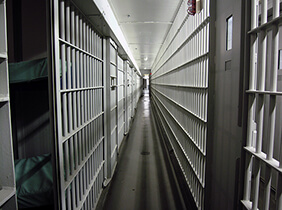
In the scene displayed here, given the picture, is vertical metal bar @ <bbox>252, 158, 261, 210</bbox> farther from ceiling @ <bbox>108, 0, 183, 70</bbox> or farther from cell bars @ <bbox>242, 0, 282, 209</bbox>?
ceiling @ <bbox>108, 0, 183, 70</bbox>

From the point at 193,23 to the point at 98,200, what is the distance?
2774 millimetres

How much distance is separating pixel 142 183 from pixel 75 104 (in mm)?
2015

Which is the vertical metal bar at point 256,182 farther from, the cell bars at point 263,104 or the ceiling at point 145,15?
the ceiling at point 145,15

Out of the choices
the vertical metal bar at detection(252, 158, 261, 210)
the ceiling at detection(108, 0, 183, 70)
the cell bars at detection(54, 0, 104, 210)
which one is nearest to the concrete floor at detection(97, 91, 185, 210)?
the cell bars at detection(54, 0, 104, 210)

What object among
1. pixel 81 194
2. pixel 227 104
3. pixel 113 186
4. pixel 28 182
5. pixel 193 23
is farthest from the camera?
pixel 113 186

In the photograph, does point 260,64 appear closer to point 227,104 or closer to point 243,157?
point 227,104

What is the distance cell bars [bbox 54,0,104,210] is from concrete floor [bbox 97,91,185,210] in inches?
15.8

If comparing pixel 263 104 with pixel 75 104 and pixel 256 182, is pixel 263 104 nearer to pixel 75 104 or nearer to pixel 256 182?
pixel 256 182

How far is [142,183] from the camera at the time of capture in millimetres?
2984

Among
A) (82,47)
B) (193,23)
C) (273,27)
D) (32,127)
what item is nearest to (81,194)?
(32,127)

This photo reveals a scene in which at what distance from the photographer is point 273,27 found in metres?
0.89

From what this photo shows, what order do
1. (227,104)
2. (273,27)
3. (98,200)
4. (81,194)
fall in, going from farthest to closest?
(98,200), (81,194), (227,104), (273,27)

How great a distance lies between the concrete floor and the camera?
8.06 feet

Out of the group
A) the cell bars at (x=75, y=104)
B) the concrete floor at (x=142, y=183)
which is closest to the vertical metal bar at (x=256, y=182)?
the cell bars at (x=75, y=104)
